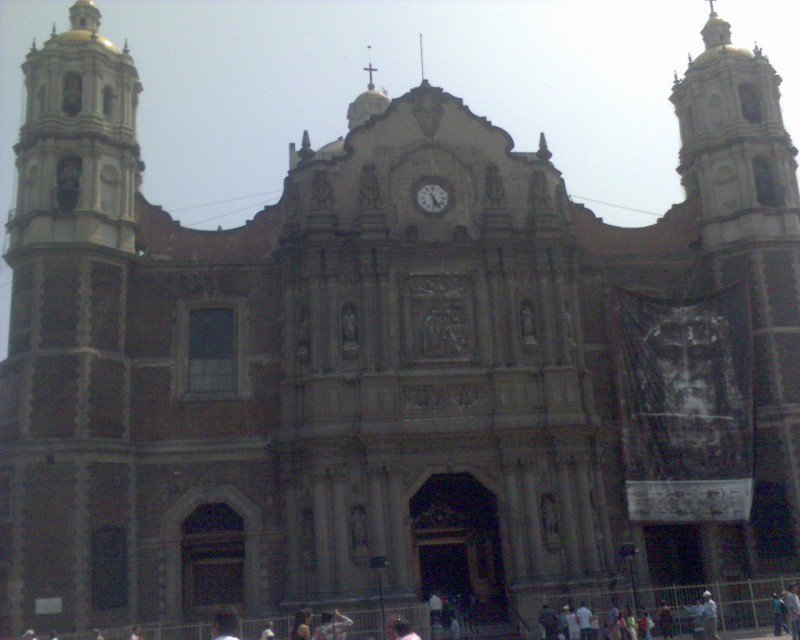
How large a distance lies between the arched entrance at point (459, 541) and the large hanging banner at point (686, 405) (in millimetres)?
4419

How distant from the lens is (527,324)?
28.0m

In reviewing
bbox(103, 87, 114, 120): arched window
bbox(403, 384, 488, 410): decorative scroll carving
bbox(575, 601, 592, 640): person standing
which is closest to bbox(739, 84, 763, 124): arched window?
bbox(403, 384, 488, 410): decorative scroll carving

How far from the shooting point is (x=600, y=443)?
28625 mm

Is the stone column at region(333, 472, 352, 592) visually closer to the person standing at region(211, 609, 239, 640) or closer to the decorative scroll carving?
the decorative scroll carving

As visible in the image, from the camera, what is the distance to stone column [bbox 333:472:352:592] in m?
25.2

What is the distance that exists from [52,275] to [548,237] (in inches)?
580

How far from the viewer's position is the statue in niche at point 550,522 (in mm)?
26297

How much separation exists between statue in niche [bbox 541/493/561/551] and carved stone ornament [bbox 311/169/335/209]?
35.5ft

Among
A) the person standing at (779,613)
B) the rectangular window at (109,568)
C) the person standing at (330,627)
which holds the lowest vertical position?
the person standing at (779,613)

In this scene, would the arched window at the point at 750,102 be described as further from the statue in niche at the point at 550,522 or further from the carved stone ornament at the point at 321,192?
the statue in niche at the point at 550,522

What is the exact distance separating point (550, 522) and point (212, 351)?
11.3 metres

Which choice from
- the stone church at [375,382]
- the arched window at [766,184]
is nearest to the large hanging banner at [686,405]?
the stone church at [375,382]

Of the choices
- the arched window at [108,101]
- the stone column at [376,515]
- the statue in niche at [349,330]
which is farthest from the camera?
the arched window at [108,101]

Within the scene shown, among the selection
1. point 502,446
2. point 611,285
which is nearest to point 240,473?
point 502,446
